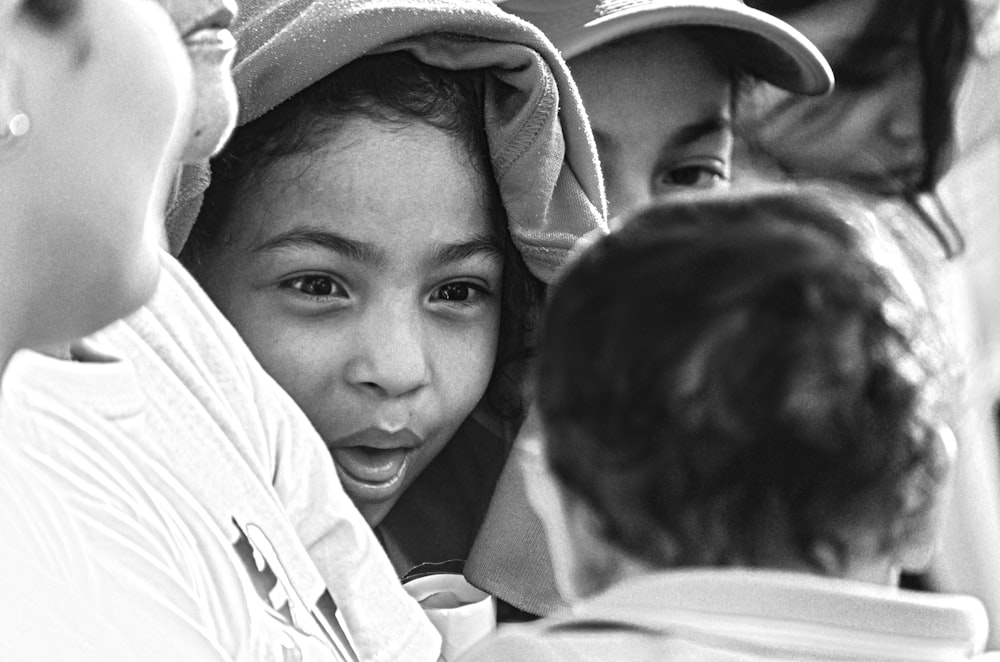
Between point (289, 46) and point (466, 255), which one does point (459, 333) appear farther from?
point (289, 46)

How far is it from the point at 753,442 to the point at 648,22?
69 cm

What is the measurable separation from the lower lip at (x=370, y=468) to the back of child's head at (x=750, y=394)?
1.43 feet

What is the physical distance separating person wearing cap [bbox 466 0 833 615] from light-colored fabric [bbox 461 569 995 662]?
67 cm

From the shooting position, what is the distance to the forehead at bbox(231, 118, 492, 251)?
0.97 meters

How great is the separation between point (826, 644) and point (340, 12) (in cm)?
56

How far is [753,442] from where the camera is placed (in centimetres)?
55

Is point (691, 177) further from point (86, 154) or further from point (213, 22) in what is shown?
point (86, 154)

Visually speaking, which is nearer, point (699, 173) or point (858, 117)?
point (699, 173)

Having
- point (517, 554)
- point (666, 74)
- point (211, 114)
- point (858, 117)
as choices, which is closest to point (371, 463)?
point (517, 554)

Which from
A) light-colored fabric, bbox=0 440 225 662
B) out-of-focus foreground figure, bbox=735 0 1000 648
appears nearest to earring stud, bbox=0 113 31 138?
light-colored fabric, bbox=0 440 225 662

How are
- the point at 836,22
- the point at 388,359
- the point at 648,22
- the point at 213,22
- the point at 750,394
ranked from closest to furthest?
the point at 750,394 → the point at 213,22 → the point at 388,359 → the point at 648,22 → the point at 836,22

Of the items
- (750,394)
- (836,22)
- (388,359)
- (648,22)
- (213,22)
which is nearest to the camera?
(750,394)

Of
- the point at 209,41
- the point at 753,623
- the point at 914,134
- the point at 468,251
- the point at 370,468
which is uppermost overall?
the point at 209,41

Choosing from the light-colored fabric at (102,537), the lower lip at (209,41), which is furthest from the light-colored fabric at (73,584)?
the lower lip at (209,41)
